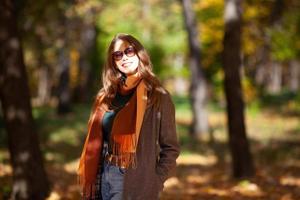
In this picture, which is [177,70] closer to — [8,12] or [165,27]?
[165,27]

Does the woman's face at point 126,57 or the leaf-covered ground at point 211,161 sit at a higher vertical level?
the woman's face at point 126,57

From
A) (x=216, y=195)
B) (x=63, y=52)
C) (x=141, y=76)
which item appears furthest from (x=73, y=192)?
(x=63, y=52)

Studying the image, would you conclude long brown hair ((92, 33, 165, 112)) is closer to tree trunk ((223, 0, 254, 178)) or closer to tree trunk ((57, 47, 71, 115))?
tree trunk ((223, 0, 254, 178))

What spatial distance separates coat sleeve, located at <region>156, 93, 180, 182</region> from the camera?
3912 millimetres

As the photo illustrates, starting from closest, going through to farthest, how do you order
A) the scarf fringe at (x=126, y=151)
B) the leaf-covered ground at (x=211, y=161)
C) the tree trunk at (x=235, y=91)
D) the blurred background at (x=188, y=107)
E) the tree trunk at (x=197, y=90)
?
the scarf fringe at (x=126, y=151) < the blurred background at (x=188, y=107) < the leaf-covered ground at (x=211, y=161) < the tree trunk at (x=235, y=91) < the tree trunk at (x=197, y=90)

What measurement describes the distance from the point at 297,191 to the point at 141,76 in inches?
253

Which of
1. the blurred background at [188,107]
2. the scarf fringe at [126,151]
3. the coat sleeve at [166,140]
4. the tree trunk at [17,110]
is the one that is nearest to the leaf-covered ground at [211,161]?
the blurred background at [188,107]

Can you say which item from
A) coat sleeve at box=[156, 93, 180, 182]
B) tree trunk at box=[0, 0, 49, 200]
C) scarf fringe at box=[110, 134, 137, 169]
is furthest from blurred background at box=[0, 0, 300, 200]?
scarf fringe at box=[110, 134, 137, 169]

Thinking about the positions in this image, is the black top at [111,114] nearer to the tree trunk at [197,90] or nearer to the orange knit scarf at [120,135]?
the orange knit scarf at [120,135]

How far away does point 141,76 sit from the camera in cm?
399

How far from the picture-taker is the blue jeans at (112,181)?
3.91 meters

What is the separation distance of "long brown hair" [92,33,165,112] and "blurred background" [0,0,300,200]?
1731 mm

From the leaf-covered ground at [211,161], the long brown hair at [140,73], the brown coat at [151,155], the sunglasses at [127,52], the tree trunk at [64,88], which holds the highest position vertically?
the sunglasses at [127,52]

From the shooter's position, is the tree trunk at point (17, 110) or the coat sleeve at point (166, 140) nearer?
the coat sleeve at point (166, 140)
